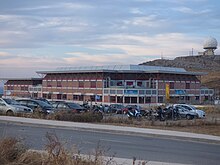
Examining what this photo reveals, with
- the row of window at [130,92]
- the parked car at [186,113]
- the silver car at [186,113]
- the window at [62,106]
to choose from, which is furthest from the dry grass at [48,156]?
the row of window at [130,92]

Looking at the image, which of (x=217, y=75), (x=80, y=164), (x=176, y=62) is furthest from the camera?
(x=176, y=62)

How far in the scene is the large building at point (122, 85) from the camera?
80812 mm

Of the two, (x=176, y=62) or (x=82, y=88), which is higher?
(x=176, y=62)

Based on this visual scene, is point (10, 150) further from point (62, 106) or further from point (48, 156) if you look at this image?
point (62, 106)

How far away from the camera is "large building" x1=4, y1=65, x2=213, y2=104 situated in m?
80.8

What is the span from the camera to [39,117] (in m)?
29.0

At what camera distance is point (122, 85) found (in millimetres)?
87438

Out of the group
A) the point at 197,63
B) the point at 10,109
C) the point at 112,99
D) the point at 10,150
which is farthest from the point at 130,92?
the point at 197,63

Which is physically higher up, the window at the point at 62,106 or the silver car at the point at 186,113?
the window at the point at 62,106

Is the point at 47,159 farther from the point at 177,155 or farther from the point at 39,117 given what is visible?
the point at 39,117

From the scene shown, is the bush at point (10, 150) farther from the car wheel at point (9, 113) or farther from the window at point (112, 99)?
the window at point (112, 99)

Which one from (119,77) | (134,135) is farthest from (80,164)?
(119,77)

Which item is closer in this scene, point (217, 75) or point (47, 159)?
point (47, 159)

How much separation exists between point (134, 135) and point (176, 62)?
521ft
